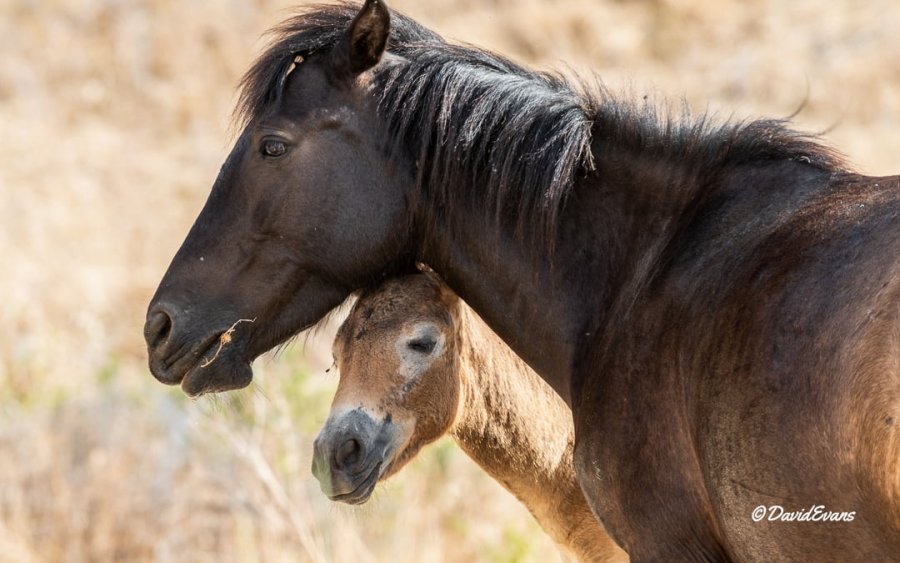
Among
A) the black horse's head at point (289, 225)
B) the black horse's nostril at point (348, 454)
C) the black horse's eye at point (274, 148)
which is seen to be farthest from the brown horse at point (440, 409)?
the black horse's eye at point (274, 148)

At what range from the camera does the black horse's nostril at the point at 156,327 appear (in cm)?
373

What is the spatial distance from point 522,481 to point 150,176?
37.8ft

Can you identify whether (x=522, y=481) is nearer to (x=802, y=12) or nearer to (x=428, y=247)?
(x=428, y=247)

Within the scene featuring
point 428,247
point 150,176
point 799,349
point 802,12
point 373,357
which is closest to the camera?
point 799,349

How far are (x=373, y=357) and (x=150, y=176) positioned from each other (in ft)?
37.6

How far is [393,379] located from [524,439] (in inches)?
23.9

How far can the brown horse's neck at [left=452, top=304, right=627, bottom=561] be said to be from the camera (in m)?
4.39

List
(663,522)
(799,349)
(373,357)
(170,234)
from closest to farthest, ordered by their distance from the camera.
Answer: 1. (799,349)
2. (663,522)
3. (373,357)
4. (170,234)

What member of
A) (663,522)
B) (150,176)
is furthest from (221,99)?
(663,522)

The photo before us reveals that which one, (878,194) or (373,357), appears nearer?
(878,194)

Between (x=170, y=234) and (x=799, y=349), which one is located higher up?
(x=799, y=349)

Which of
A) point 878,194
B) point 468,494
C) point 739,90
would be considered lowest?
point 468,494

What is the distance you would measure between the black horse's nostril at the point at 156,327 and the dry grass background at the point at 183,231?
506mm

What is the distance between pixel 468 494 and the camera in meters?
8.93
